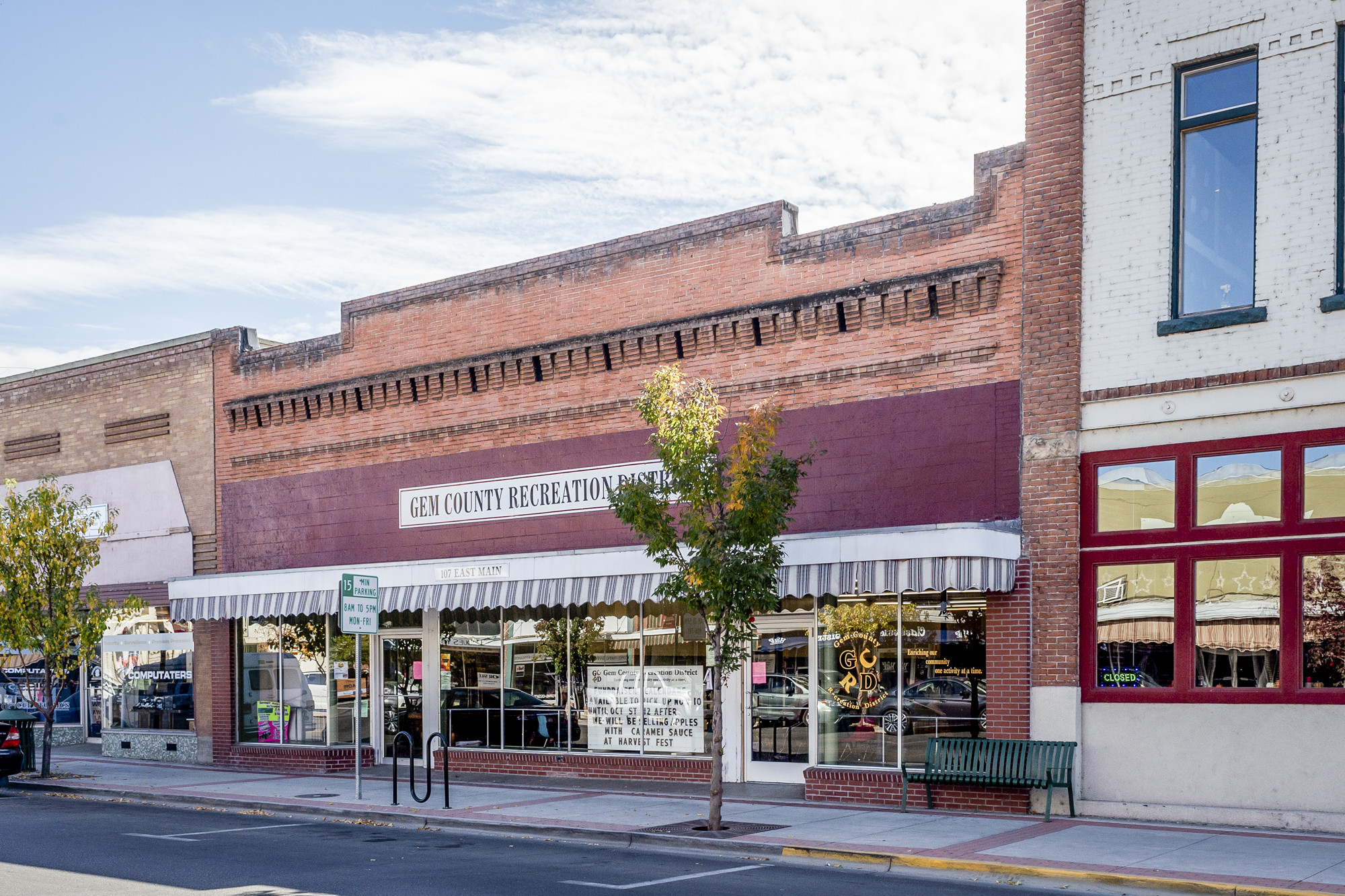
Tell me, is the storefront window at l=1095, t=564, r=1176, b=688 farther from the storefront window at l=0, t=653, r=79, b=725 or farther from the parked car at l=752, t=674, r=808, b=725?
the storefront window at l=0, t=653, r=79, b=725

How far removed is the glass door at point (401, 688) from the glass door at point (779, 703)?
6.44m

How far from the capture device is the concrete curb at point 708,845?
10.6 meters

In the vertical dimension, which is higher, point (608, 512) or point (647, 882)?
point (608, 512)

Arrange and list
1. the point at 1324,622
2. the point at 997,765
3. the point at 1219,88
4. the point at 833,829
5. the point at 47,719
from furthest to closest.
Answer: the point at 47,719, the point at 997,765, the point at 1219,88, the point at 833,829, the point at 1324,622

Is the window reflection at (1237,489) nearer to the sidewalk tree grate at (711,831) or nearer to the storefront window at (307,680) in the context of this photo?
the sidewalk tree grate at (711,831)

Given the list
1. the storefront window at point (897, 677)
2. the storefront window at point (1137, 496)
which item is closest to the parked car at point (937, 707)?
the storefront window at point (897, 677)

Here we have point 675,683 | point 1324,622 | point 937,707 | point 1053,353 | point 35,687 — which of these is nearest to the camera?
point 1324,622

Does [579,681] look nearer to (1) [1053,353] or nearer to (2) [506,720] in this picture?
(2) [506,720]

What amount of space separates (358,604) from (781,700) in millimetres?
5875

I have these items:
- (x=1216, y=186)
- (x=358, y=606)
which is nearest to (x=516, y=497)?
(x=358, y=606)

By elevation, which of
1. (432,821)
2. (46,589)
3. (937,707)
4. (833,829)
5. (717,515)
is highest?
(717,515)

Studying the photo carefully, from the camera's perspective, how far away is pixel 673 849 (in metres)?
13.5

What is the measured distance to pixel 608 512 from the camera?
19.1m

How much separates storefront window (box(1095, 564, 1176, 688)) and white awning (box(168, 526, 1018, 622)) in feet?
3.67
